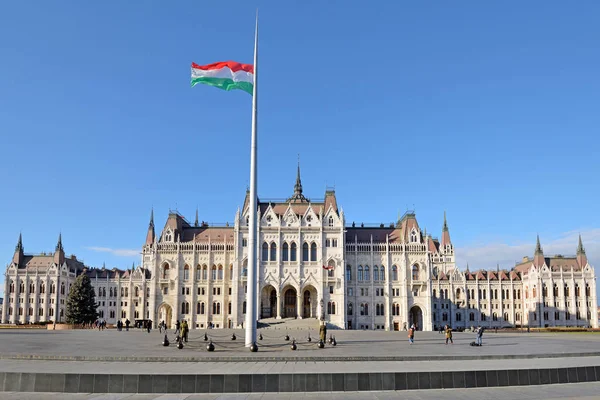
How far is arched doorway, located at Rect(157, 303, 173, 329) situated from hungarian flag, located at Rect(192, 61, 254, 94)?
71.0 metres

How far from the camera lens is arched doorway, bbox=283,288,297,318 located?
9344 cm

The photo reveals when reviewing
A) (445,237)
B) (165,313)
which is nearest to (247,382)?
(165,313)

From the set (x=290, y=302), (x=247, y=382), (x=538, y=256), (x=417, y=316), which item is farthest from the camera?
(x=538, y=256)

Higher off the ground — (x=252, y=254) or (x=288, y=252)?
(x=288, y=252)

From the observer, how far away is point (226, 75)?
→ 33562 mm

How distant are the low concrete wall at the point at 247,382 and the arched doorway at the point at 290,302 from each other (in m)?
73.7

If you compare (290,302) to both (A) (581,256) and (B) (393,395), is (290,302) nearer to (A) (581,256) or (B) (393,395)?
(A) (581,256)

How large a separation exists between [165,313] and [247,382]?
280ft

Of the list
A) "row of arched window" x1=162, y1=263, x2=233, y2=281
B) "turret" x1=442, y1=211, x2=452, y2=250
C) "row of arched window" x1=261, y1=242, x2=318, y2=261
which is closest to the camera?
"row of arched window" x1=261, y1=242, x2=318, y2=261

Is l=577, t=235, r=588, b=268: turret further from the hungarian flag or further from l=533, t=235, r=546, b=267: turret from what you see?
the hungarian flag

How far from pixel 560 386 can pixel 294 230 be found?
7326 cm

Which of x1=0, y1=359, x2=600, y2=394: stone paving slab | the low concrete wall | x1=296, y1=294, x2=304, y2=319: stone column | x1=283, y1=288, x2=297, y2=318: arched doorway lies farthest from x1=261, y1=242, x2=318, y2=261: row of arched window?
the low concrete wall

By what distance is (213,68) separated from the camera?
109 feet

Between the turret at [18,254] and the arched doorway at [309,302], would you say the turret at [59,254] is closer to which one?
the turret at [18,254]
